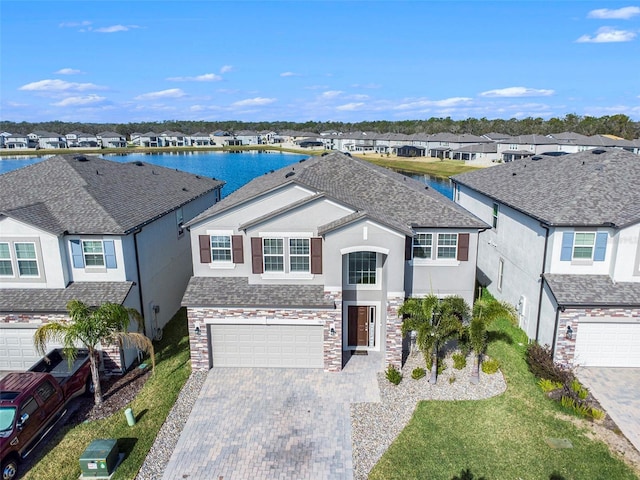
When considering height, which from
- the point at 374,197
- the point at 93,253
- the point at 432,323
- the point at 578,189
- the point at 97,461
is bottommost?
the point at 97,461

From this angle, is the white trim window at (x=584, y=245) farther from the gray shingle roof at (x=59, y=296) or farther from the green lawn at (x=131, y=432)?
the gray shingle roof at (x=59, y=296)

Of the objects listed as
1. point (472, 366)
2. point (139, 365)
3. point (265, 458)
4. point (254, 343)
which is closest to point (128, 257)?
point (139, 365)

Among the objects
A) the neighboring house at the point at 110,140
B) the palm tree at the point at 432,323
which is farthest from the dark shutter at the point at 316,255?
the neighboring house at the point at 110,140

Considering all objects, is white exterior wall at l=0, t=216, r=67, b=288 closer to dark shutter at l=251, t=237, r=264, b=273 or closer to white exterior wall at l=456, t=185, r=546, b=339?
dark shutter at l=251, t=237, r=264, b=273

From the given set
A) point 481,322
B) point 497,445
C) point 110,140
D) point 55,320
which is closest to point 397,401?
point 497,445

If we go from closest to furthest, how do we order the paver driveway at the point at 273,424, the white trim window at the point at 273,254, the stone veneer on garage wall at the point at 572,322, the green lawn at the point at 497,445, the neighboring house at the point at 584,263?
the green lawn at the point at 497,445 < the paver driveway at the point at 273,424 < the stone veneer on garage wall at the point at 572,322 < the neighboring house at the point at 584,263 < the white trim window at the point at 273,254

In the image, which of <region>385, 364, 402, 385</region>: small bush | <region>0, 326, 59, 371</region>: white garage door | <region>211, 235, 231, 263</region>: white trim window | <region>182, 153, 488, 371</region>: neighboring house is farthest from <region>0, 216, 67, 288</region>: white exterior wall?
<region>385, 364, 402, 385</region>: small bush

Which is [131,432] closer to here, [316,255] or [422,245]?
[316,255]

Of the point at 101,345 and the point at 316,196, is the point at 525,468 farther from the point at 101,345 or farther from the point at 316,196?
the point at 101,345
